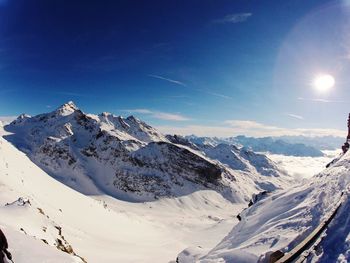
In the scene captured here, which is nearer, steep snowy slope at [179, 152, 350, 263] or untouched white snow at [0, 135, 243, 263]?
steep snowy slope at [179, 152, 350, 263]

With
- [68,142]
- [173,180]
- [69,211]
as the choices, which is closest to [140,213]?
[173,180]

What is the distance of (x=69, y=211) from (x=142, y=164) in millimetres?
109260

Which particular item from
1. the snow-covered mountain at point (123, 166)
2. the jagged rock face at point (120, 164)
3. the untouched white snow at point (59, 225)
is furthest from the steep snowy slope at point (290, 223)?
the jagged rock face at point (120, 164)

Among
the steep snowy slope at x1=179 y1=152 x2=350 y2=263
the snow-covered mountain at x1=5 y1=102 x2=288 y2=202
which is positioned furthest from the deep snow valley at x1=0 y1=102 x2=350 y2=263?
the snow-covered mountain at x1=5 y1=102 x2=288 y2=202

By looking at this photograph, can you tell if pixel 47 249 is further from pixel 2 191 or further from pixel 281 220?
pixel 2 191

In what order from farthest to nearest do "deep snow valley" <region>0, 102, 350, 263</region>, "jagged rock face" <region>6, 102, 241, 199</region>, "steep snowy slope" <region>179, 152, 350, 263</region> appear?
"jagged rock face" <region>6, 102, 241, 199</region>, "deep snow valley" <region>0, 102, 350, 263</region>, "steep snowy slope" <region>179, 152, 350, 263</region>

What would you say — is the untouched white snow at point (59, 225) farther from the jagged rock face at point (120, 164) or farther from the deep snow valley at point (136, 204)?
the jagged rock face at point (120, 164)

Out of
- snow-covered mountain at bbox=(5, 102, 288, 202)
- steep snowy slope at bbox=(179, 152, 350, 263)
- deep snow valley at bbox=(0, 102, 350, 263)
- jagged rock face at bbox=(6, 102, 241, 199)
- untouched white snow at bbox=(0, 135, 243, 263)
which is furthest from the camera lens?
jagged rock face at bbox=(6, 102, 241, 199)

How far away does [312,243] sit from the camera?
10891 millimetres

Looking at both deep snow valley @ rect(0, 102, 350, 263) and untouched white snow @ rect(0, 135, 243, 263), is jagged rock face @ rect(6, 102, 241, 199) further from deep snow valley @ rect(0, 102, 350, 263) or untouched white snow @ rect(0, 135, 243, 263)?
untouched white snow @ rect(0, 135, 243, 263)

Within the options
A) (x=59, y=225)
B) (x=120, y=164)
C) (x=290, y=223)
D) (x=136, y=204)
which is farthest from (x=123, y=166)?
(x=290, y=223)

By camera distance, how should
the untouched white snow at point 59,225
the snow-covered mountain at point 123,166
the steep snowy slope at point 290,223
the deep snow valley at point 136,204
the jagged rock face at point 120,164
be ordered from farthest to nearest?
1. the jagged rock face at point 120,164
2. the snow-covered mountain at point 123,166
3. the untouched white snow at point 59,225
4. the deep snow valley at point 136,204
5. the steep snowy slope at point 290,223

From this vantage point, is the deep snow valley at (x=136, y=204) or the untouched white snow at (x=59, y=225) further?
the untouched white snow at (x=59, y=225)

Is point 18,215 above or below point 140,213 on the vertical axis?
above
